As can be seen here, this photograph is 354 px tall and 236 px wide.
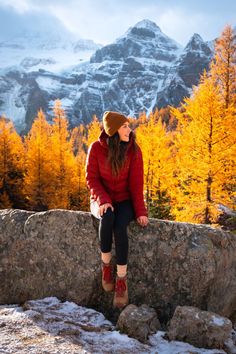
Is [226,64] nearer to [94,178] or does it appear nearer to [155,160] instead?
[155,160]

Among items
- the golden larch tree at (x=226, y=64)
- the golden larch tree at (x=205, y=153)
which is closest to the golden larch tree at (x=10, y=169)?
the golden larch tree at (x=226, y=64)

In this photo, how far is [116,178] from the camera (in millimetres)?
4188

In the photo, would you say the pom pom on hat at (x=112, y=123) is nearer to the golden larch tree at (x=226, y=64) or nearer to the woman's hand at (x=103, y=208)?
the woman's hand at (x=103, y=208)

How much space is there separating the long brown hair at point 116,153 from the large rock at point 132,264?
799mm

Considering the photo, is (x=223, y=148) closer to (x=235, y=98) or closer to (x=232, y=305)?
(x=235, y=98)

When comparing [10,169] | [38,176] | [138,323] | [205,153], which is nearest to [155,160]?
[205,153]

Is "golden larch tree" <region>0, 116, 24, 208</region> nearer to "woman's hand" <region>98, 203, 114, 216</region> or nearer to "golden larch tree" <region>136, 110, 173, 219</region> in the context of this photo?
"golden larch tree" <region>136, 110, 173, 219</region>

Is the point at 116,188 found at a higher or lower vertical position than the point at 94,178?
lower

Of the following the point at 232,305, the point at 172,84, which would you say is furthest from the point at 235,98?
the point at 172,84

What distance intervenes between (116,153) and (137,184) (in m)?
0.46

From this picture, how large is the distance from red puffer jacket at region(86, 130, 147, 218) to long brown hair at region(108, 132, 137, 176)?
6 centimetres

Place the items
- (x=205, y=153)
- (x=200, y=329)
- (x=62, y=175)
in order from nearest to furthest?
(x=200, y=329) < (x=205, y=153) < (x=62, y=175)

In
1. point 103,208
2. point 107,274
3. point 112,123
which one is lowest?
point 107,274

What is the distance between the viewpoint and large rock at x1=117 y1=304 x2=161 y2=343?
11.3 feet
